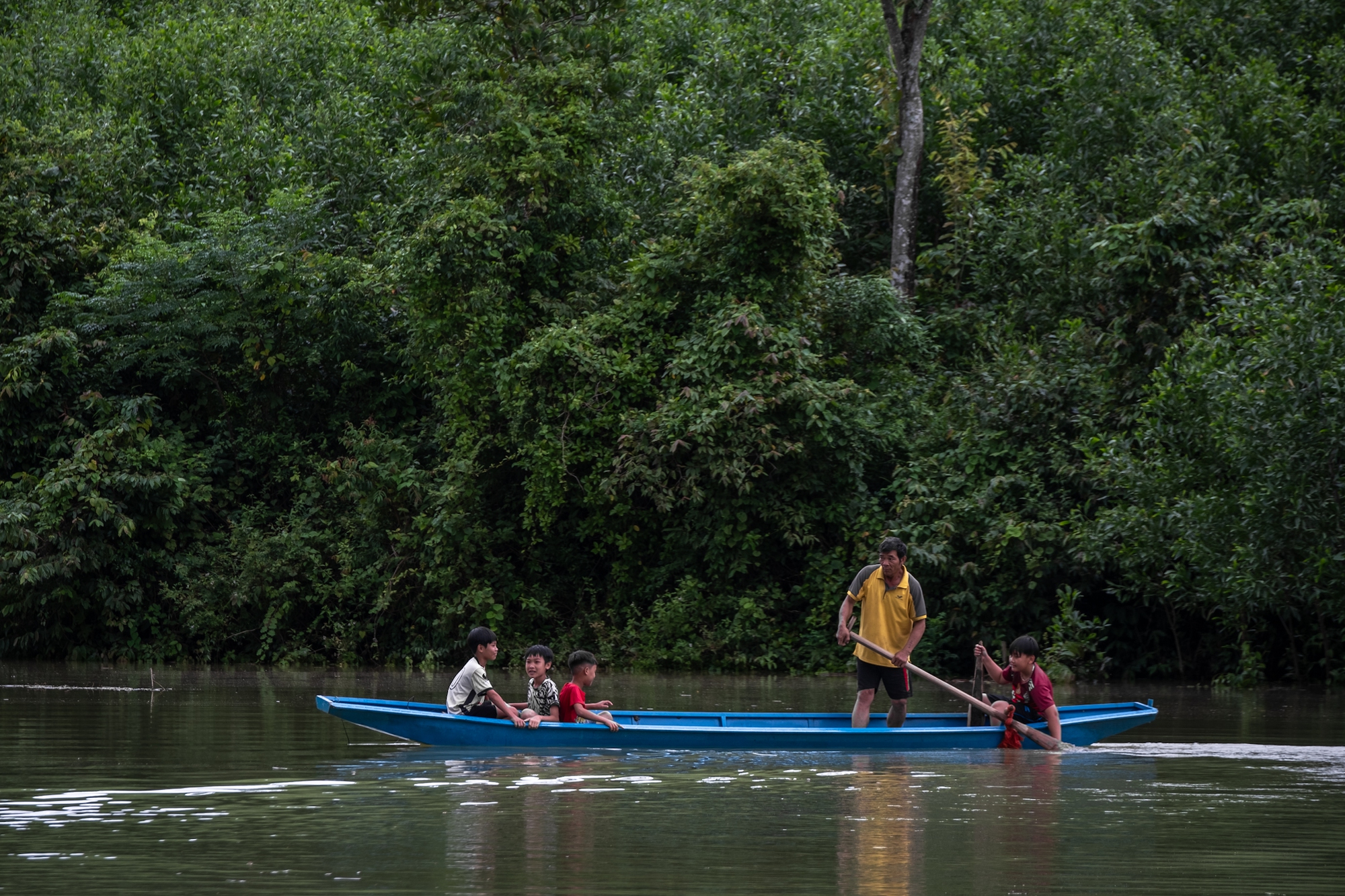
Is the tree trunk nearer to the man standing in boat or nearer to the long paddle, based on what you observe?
the man standing in boat

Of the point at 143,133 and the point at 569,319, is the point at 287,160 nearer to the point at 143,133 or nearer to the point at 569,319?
the point at 143,133

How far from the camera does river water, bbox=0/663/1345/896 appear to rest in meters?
6.79

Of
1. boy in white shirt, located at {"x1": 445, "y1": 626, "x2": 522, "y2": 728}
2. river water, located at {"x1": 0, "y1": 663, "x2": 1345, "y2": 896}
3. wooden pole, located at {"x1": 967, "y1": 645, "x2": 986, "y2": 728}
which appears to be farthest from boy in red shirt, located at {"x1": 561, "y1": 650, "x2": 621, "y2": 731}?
wooden pole, located at {"x1": 967, "y1": 645, "x2": 986, "y2": 728}

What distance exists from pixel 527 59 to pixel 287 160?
5778mm

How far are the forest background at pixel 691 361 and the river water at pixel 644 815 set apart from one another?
5.68 meters

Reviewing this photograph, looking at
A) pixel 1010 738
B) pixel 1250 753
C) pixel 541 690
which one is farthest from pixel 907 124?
pixel 541 690

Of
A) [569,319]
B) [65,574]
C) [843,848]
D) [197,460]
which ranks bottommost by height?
[843,848]

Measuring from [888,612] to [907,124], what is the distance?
14370mm

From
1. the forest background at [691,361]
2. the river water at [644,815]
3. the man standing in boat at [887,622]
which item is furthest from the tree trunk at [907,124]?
the man standing in boat at [887,622]

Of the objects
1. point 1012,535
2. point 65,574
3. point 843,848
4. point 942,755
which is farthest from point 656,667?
point 843,848

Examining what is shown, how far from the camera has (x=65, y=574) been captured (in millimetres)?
21953

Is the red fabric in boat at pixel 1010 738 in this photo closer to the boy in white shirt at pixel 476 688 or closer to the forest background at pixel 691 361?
the boy in white shirt at pixel 476 688

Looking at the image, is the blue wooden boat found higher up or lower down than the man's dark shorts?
lower down

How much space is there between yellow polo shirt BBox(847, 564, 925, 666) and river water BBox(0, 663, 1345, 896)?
3.38ft
